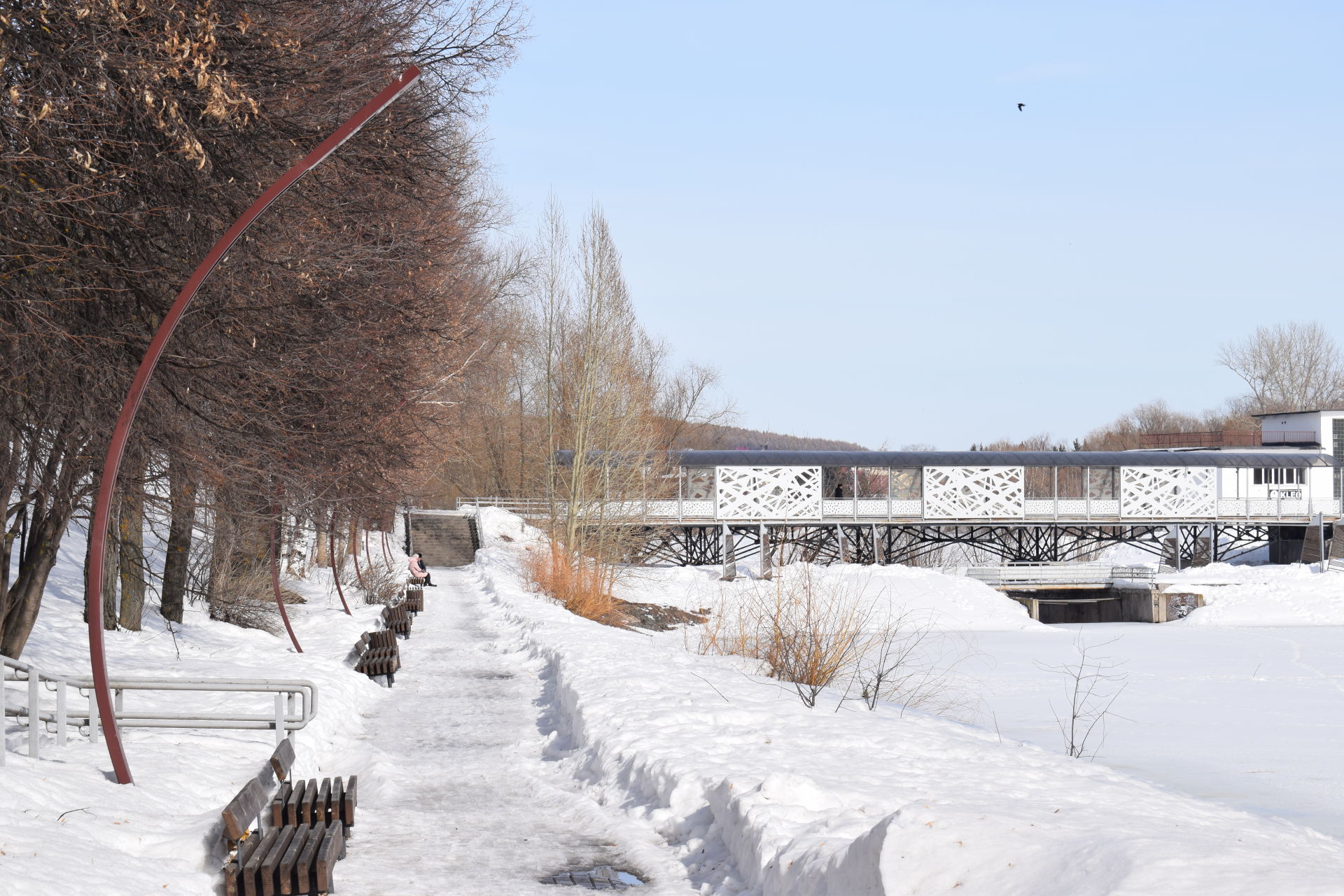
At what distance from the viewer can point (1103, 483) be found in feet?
180

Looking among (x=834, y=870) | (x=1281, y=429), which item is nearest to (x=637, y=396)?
(x=834, y=870)

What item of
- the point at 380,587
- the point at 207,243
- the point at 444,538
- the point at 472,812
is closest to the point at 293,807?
the point at 472,812

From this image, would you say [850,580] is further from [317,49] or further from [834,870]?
[834,870]

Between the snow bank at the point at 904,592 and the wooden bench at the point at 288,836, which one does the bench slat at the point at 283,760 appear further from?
the snow bank at the point at 904,592

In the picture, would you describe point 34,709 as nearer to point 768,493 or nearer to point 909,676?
point 909,676

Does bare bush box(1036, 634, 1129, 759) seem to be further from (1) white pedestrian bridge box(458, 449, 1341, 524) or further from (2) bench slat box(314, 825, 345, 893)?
(1) white pedestrian bridge box(458, 449, 1341, 524)

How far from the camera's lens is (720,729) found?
29.4ft

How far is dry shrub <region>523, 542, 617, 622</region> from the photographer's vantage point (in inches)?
934

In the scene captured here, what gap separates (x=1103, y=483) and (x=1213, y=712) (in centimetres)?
4092

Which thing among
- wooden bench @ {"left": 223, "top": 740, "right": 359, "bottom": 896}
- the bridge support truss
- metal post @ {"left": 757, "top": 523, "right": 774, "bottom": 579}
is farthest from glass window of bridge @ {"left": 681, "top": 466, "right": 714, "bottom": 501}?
wooden bench @ {"left": 223, "top": 740, "right": 359, "bottom": 896}

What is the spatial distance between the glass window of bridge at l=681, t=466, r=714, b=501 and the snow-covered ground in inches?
1146

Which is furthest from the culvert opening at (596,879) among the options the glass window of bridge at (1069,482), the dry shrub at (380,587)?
the glass window of bridge at (1069,482)

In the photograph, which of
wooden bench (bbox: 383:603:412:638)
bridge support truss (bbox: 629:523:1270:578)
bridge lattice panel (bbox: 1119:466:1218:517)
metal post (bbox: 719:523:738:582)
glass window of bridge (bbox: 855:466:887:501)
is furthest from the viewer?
bridge lattice panel (bbox: 1119:466:1218:517)

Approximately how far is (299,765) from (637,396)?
2134 cm
